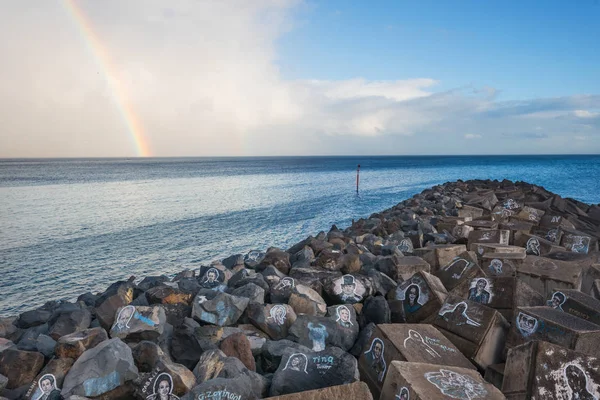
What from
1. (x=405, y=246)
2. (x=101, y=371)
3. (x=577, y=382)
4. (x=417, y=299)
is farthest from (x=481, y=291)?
(x=405, y=246)

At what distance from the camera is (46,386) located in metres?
3.07

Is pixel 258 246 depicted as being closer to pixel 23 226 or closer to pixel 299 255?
pixel 299 255

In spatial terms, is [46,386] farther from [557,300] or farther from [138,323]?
[557,300]

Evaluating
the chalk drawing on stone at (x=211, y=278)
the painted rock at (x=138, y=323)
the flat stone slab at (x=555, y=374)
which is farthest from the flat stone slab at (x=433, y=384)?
the chalk drawing on stone at (x=211, y=278)

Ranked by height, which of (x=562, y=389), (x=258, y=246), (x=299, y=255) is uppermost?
(x=562, y=389)

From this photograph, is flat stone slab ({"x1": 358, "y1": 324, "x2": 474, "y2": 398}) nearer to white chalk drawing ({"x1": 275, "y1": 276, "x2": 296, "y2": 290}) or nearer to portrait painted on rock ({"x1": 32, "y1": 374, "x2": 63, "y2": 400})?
white chalk drawing ({"x1": 275, "y1": 276, "x2": 296, "y2": 290})

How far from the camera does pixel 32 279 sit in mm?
9836

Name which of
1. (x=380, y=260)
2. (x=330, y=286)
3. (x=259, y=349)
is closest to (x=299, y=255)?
(x=380, y=260)

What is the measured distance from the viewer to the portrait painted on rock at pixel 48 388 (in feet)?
9.89

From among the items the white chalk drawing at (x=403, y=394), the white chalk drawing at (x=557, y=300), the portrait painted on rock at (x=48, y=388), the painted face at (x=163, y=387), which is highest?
the white chalk drawing at (x=403, y=394)

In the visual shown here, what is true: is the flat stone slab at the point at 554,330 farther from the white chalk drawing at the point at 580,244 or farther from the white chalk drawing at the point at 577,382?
the white chalk drawing at the point at 580,244

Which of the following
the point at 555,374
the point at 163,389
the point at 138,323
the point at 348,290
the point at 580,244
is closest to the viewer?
the point at 555,374

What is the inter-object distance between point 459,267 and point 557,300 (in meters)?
1.18

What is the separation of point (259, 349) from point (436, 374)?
178cm
